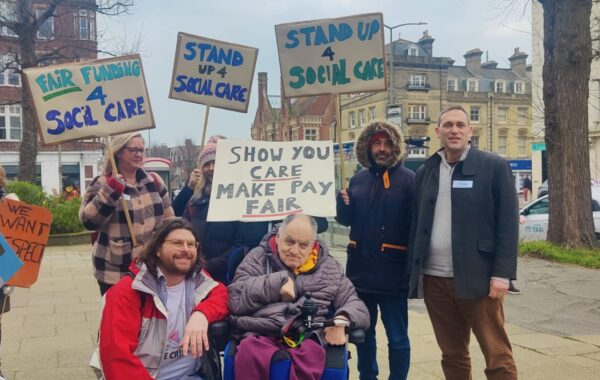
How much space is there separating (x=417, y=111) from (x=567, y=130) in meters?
47.3


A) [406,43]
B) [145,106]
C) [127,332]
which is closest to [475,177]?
[127,332]

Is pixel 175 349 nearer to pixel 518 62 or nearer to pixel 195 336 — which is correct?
pixel 195 336

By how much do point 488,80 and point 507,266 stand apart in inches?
2580

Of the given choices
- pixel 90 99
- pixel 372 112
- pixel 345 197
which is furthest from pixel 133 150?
pixel 372 112

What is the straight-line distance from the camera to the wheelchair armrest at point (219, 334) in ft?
10.9

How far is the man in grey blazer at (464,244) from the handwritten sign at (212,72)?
1935 mm

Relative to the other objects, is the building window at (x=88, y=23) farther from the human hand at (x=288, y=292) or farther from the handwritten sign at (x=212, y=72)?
the human hand at (x=288, y=292)

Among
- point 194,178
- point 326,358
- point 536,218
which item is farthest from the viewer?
point 536,218

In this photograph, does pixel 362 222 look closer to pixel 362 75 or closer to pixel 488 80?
pixel 362 75

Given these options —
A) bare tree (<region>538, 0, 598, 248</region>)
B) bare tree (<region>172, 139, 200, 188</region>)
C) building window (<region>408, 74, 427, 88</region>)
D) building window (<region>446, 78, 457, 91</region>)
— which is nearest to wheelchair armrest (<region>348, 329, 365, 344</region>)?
bare tree (<region>538, 0, 598, 248</region>)

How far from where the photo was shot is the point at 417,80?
58.1m

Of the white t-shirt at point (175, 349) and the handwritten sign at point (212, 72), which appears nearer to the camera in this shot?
the white t-shirt at point (175, 349)

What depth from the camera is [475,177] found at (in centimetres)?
355

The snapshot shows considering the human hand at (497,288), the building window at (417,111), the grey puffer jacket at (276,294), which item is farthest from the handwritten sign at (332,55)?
the building window at (417,111)
